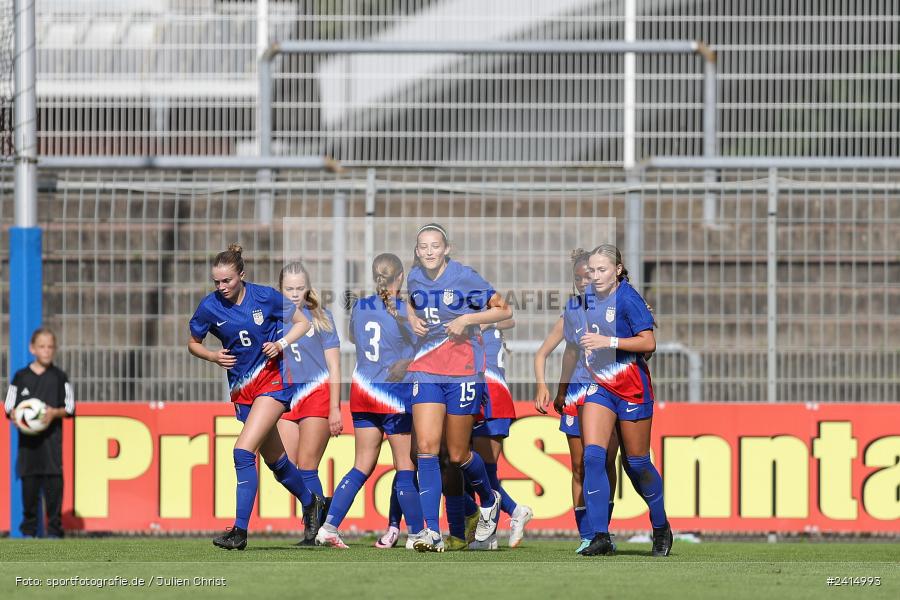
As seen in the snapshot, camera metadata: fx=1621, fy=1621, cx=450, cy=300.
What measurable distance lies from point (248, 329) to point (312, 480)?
1575 mm

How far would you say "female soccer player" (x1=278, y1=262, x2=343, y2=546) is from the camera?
36.2ft

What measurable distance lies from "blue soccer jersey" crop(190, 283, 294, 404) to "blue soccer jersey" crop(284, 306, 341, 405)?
96 centimetres

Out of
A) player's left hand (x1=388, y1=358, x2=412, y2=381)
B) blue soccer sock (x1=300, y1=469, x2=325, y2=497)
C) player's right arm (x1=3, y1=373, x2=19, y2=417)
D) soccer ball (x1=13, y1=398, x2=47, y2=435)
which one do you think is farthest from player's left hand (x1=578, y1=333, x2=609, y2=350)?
player's right arm (x1=3, y1=373, x2=19, y2=417)

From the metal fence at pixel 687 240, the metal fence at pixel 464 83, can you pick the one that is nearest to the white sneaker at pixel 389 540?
the metal fence at pixel 687 240

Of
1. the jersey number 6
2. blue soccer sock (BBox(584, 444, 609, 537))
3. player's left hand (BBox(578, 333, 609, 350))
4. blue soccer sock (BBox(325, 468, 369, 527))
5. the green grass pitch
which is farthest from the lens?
blue soccer sock (BBox(325, 468, 369, 527))

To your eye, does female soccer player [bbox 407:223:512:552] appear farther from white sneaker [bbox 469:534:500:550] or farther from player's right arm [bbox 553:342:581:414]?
white sneaker [bbox 469:534:500:550]

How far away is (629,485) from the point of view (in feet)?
44.1

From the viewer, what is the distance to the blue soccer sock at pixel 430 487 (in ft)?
32.2

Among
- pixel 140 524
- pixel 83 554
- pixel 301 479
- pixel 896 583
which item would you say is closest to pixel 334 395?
pixel 301 479

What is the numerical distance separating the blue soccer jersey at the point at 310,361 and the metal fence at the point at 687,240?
7.06 feet

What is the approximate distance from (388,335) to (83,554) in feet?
8.08

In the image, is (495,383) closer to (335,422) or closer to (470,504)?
(470,504)

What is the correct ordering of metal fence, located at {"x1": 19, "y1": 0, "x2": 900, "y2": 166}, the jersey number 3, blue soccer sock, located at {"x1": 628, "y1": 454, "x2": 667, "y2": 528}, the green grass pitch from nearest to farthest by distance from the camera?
the green grass pitch, blue soccer sock, located at {"x1": 628, "y1": 454, "x2": 667, "y2": 528}, the jersey number 3, metal fence, located at {"x1": 19, "y1": 0, "x2": 900, "y2": 166}

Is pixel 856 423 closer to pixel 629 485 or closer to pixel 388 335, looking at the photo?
pixel 629 485
